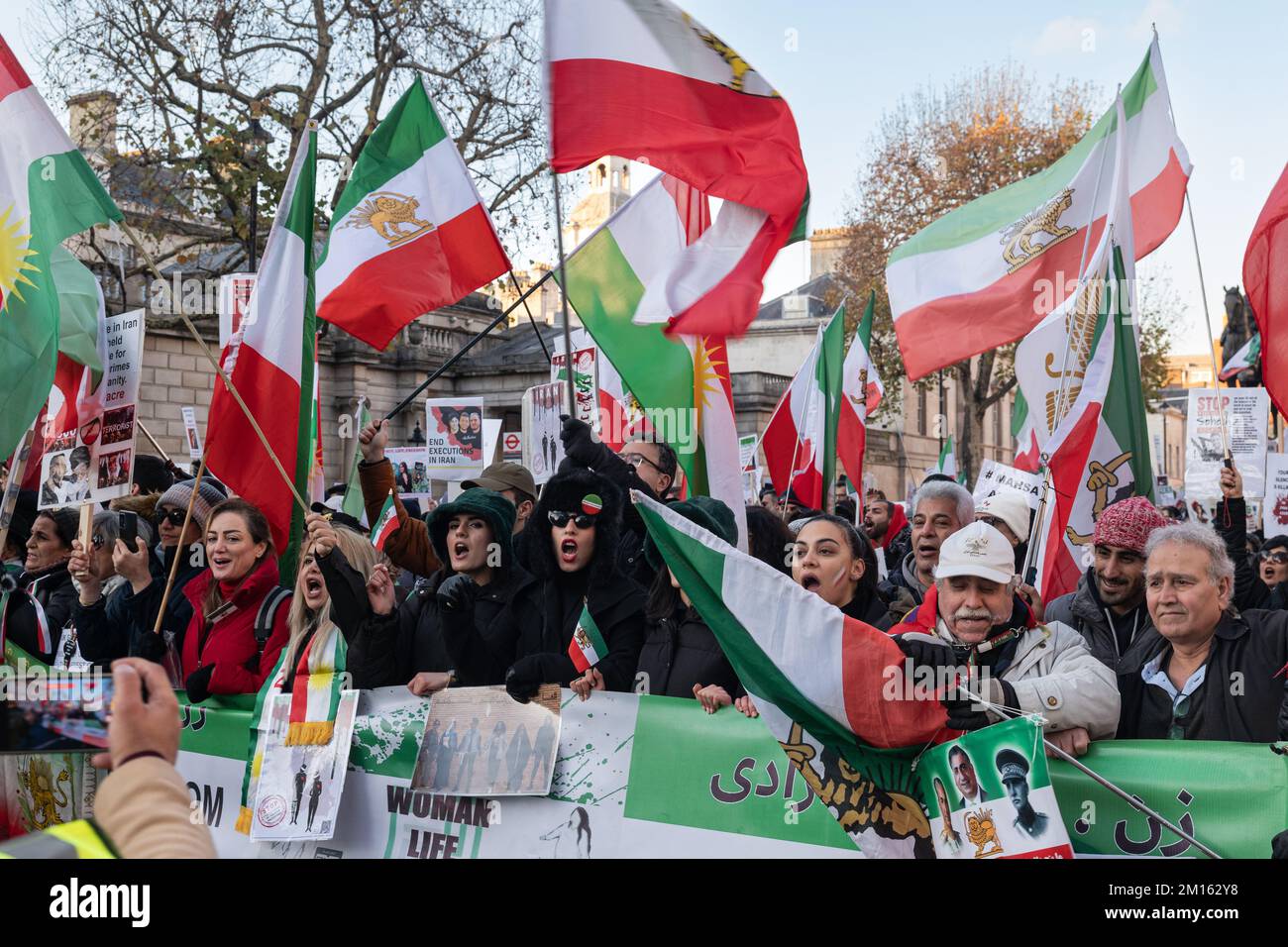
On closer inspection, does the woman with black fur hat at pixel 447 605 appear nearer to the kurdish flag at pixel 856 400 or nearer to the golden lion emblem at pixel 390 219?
the golden lion emblem at pixel 390 219

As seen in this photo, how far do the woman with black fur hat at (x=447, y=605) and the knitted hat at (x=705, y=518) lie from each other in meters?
0.57

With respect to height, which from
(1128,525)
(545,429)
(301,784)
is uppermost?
(545,429)

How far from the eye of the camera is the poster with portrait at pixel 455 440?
1112 centimetres

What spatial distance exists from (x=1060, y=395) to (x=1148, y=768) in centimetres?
315

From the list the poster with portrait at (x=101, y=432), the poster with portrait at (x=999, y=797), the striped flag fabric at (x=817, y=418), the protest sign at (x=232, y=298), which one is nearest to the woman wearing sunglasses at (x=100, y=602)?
the poster with portrait at (x=101, y=432)

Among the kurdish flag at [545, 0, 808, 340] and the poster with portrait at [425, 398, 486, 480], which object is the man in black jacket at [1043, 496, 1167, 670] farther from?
the poster with portrait at [425, 398, 486, 480]

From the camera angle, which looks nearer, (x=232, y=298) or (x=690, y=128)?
(x=690, y=128)

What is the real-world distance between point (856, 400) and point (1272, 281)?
6.93m

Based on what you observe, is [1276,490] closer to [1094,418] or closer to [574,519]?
[1094,418]

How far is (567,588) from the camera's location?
5.22m

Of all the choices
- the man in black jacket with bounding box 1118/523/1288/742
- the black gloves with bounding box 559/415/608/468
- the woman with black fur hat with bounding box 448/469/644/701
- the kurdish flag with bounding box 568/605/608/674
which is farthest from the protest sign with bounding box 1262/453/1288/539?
the kurdish flag with bounding box 568/605/608/674

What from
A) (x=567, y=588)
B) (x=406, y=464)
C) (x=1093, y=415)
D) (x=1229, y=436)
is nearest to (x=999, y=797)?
(x=567, y=588)

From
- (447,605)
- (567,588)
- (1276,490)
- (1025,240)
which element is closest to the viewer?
(447,605)

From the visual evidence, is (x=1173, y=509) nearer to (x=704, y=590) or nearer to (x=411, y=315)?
(x=411, y=315)
